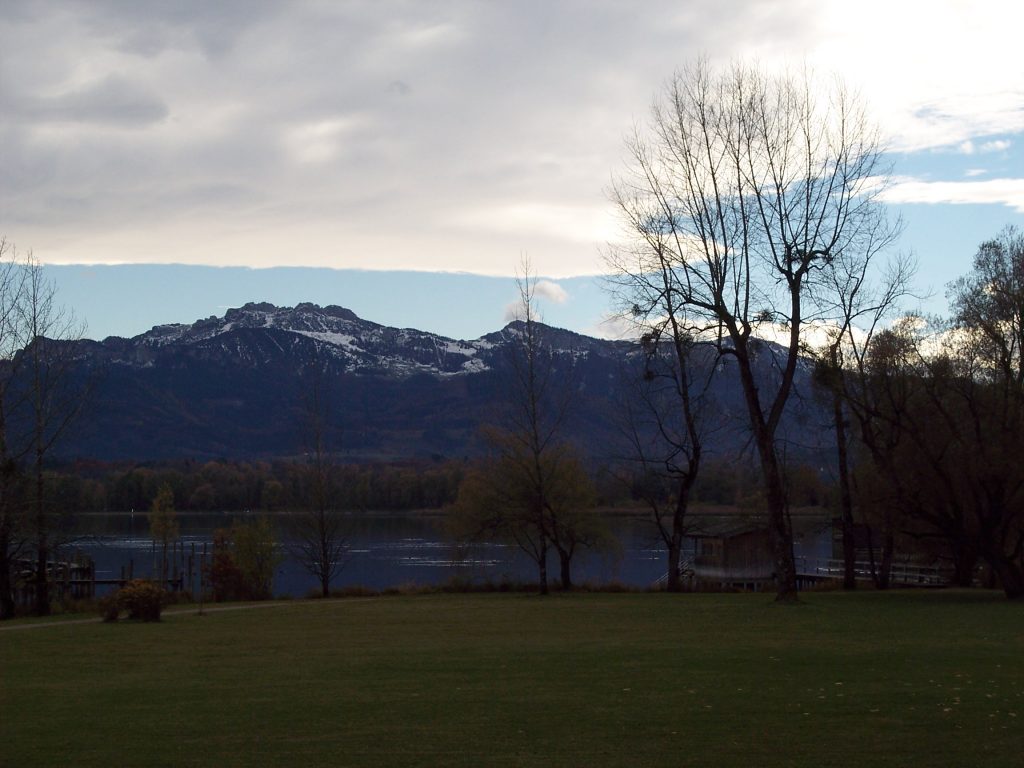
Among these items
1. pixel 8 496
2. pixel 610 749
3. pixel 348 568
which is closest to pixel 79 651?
pixel 610 749

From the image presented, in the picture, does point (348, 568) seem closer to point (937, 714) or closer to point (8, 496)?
point (8, 496)

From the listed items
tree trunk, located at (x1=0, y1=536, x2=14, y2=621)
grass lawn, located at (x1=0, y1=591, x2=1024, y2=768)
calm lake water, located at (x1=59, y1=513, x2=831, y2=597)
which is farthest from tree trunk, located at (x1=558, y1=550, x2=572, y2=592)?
tree trunk, located at (x1=0, y1=536, x2=14, y2=621)

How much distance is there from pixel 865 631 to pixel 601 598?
15.3 meters

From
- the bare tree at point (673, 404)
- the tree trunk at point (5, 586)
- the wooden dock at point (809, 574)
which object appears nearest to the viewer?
the bare tree at point (673, 404)

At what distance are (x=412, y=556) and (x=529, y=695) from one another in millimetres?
75815

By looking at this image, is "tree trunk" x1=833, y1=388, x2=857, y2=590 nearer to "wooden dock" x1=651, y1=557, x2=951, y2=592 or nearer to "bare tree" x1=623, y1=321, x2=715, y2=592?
"bare tree" x1=623, y1=321, x2=715, y2=592

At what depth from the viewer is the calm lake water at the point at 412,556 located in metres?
55.3

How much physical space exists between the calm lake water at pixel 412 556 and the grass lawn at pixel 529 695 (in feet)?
75.0

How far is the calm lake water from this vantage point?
55281mm

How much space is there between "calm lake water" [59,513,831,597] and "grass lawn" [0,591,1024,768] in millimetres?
22852

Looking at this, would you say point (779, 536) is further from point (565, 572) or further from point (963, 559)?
point (565, 572)

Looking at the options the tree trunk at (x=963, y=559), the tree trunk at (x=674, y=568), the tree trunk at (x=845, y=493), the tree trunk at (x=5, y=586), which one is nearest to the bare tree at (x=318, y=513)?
the tree trunk at (x=5, y=586)

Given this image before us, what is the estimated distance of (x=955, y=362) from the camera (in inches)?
1312

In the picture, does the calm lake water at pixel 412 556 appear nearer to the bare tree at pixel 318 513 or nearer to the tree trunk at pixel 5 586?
the tree trunk at pixel 5 586
